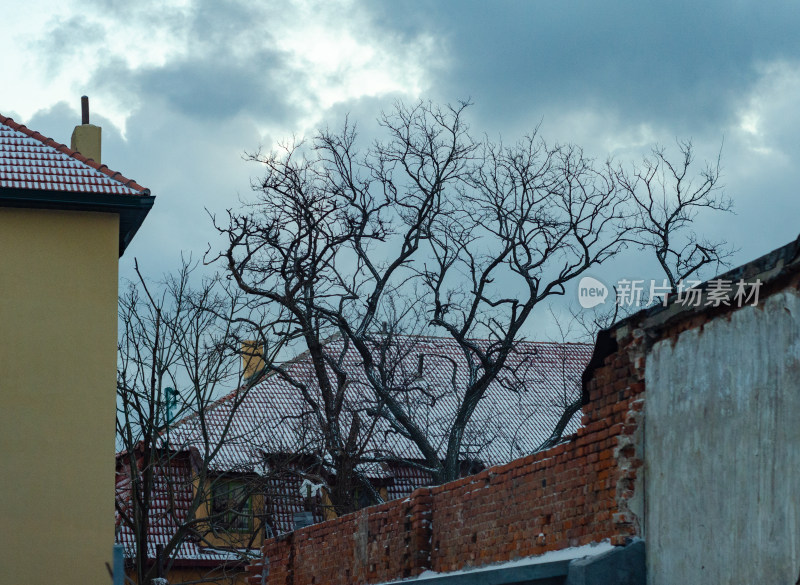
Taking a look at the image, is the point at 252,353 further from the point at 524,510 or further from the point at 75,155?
the point at 524,510

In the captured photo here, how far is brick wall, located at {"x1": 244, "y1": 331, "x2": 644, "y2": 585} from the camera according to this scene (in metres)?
7.77

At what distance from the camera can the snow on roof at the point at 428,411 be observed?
25.1m

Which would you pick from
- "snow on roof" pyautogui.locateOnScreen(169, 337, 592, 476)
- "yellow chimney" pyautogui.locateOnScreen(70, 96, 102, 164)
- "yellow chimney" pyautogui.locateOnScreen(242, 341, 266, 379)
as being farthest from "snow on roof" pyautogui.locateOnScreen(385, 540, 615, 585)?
"snow on roof" pyautogui.locateOnScreen(169, 337, 592, 476)

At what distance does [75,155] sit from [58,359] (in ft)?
9.67

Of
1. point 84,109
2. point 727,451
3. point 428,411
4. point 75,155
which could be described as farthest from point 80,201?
point 428,411

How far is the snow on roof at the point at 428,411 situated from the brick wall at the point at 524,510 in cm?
1076

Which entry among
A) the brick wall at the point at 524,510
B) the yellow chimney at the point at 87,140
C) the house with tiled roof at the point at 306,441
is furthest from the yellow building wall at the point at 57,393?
the house with tiled roof at the point at 306,441

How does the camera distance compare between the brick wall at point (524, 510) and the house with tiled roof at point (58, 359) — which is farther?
the house with tiled roof at point (58, 359)

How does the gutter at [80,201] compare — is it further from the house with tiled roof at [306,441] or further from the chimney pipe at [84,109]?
the house with tiled roof at [306,441]

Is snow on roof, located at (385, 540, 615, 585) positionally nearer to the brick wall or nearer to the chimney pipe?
the brick wall

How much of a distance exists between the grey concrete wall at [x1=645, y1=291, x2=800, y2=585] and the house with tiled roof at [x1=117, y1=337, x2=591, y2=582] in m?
14.7

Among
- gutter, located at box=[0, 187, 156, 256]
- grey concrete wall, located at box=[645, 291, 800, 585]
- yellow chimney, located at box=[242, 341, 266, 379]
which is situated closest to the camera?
grey concrete wall, located at box=[645, 291, 800, 585]

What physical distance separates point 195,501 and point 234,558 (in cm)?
463

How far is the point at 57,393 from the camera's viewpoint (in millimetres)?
13062
